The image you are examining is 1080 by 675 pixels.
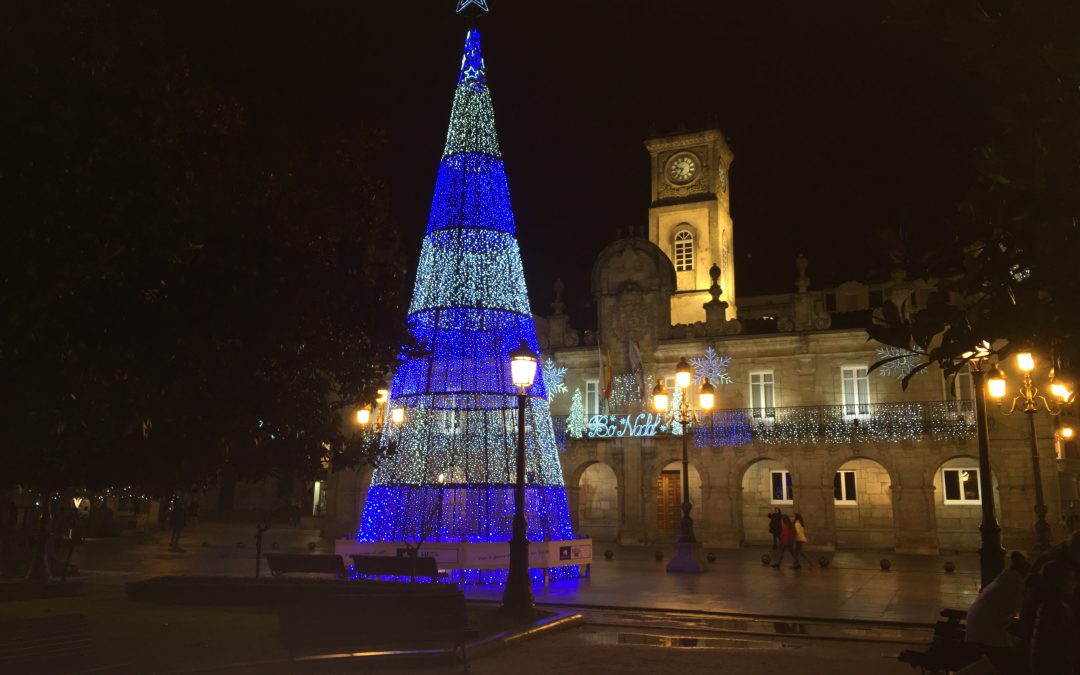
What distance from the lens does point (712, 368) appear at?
32625 millimetres

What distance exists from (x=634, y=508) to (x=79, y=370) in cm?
2755

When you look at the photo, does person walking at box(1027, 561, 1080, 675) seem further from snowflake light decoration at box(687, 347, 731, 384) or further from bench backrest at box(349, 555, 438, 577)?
snowflake light decoration at box(687, 347, 731, 384)

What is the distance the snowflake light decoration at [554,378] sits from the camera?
1373 inches

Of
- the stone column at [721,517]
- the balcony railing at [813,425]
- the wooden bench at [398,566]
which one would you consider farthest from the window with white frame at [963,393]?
the wooden bench at [398,566]

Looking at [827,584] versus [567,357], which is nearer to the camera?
[827,584]

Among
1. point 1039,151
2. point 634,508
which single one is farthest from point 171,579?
point 634,508

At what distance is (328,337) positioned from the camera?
8805 millimetres

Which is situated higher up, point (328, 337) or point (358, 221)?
point (358, 221)

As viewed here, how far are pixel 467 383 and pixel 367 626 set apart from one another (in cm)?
761

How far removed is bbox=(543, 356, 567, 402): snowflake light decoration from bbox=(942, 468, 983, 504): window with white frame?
50.6 ft

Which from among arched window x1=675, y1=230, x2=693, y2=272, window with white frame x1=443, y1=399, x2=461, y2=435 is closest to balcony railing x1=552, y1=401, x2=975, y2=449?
arched window x1=675, y1=230, x2=693, y2=272

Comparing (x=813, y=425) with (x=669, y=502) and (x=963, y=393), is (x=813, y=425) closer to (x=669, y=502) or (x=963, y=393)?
(x=963, y=393)

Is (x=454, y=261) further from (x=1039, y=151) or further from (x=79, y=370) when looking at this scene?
(x=1039, y=151)

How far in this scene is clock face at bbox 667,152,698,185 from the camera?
4125cm
